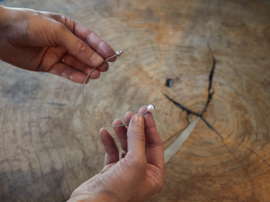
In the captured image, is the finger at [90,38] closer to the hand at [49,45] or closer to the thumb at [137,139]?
the hand at [49,45]

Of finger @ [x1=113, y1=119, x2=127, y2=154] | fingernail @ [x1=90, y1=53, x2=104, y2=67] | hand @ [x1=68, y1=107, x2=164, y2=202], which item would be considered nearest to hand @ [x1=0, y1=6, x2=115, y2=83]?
fingernail @ [x1=90, y1=53, x2=104, y2=67]

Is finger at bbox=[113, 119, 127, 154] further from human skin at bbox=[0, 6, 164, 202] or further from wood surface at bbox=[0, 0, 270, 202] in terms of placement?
wood surface at bbox=[0, 0, 270, 202]

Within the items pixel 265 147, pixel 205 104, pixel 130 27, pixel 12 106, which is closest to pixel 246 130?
pixel 265 147

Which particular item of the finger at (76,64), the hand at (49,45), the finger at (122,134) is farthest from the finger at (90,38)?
the finger at (122,134)

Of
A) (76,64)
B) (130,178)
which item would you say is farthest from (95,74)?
(130,178)

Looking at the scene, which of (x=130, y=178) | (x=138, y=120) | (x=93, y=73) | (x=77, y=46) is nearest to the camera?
(x=130, y=178)

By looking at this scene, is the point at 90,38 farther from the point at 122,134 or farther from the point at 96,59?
the point at 122,134
